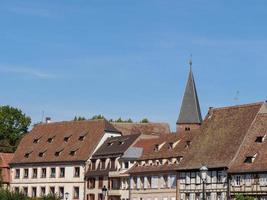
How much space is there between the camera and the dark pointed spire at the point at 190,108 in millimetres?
116688

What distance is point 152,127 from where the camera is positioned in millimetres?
133000

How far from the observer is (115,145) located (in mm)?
101625

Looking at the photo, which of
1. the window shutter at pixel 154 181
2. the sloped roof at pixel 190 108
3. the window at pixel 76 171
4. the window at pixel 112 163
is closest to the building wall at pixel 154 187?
the window shutter at pixel 154 181

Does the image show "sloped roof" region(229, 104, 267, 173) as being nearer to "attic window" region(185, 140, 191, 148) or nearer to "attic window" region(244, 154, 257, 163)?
"attic window" region(244, 154, 257, 163)

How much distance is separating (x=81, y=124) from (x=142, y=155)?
21.0m

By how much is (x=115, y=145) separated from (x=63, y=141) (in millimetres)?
12735

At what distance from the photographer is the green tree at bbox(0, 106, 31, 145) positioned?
131 m

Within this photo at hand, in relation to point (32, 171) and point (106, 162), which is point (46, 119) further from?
point (106, 162)

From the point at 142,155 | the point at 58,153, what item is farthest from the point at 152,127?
the point at 142,155

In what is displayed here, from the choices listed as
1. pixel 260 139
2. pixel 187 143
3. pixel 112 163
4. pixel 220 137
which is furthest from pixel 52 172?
pixel 260 139

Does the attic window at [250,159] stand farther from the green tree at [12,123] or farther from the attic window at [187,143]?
the green tree at [12,123]

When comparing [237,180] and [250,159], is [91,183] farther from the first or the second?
[250,159]

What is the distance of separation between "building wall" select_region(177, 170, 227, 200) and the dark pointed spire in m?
31.3

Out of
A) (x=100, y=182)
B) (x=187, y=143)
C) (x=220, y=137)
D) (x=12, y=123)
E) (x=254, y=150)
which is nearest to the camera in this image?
(x=254, y=150)
